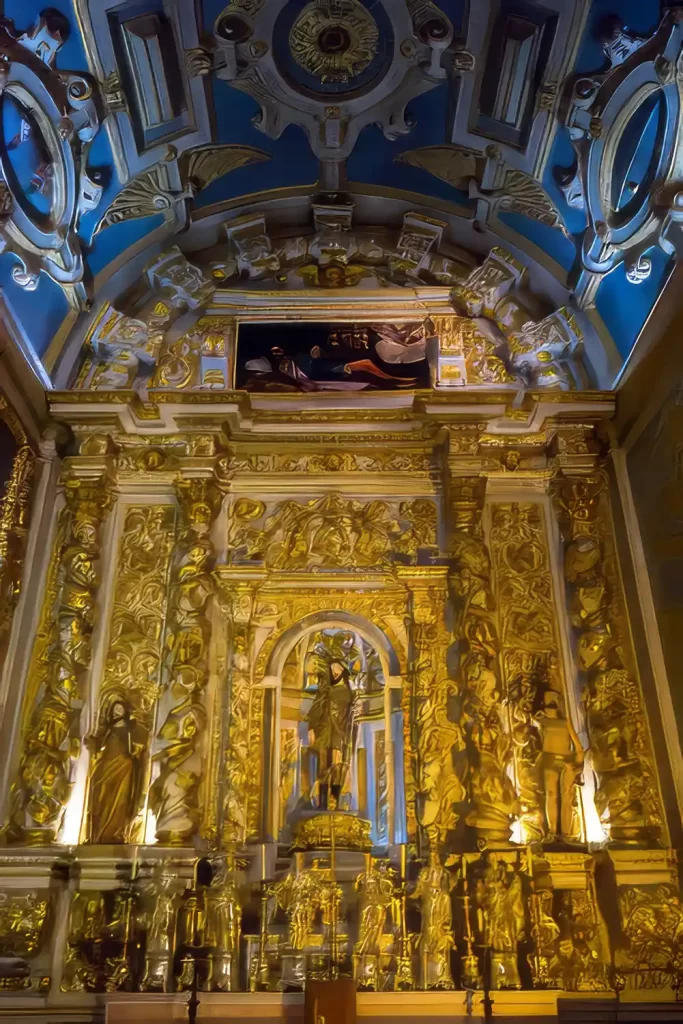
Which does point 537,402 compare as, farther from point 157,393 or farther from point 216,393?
point 157,393

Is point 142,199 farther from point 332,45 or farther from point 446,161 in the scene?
point 446,161

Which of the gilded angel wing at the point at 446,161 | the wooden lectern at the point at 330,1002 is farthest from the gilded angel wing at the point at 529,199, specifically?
the wooden lectern at the point at 330,1002

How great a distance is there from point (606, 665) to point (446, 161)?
5576 millimetres

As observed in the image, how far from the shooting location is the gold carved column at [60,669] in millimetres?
7883

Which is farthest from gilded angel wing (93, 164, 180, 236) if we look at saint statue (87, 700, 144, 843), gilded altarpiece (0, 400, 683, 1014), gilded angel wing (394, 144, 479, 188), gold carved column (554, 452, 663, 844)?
gold carved column (554, 452, 663, 844)

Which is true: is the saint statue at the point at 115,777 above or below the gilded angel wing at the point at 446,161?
below

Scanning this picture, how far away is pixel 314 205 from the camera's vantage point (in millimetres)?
10680

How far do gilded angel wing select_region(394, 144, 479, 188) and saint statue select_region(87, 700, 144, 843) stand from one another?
6.45 metres

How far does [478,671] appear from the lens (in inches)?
334

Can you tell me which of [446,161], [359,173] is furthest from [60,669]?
[446,161]

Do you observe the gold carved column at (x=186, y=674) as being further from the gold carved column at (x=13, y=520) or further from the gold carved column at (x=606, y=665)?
the gold carved column at (x=606, y=665)

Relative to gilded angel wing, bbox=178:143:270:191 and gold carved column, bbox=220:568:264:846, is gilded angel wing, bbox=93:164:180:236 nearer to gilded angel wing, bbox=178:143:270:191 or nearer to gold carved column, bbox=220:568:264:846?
gilded angel wing, bbox=178:143:270:191

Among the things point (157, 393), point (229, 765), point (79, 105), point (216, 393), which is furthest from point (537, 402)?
point (79, 105)

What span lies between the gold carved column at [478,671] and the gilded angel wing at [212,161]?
4.17 metres
